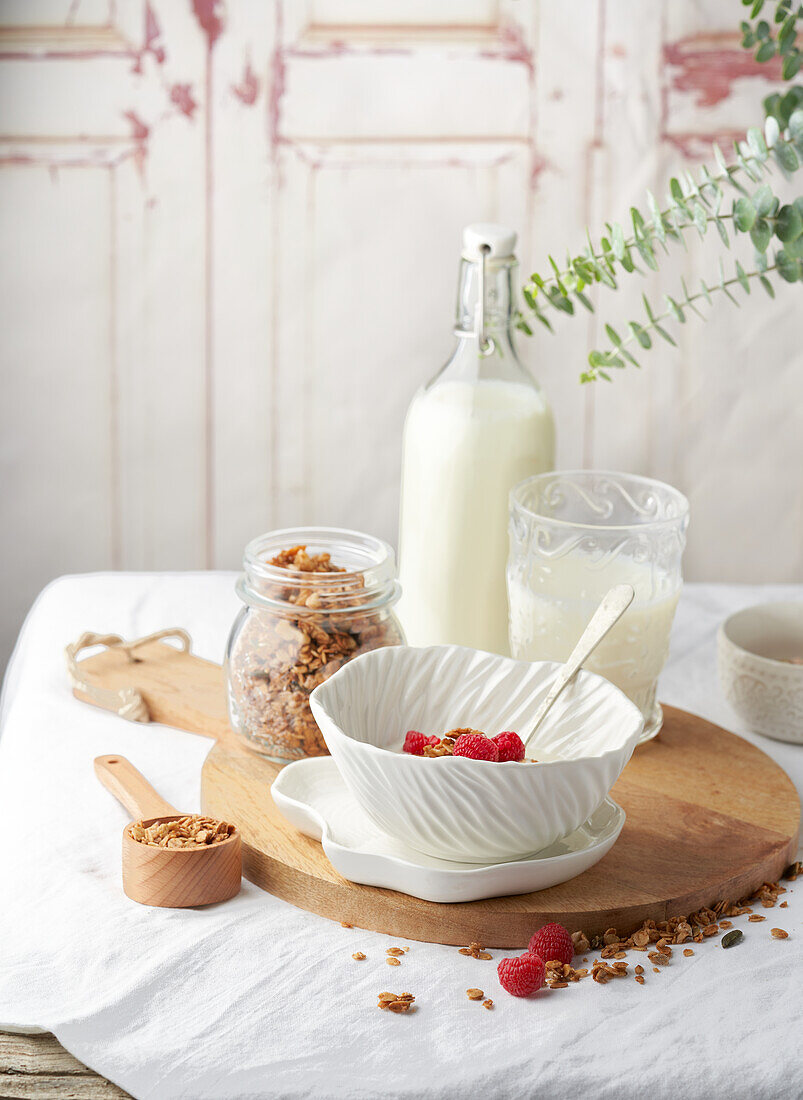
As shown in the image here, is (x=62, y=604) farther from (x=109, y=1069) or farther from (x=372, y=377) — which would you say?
(x=109, y=1069)

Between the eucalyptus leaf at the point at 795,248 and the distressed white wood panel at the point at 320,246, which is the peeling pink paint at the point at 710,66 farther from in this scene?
the eucalyptus leaf at the point at 795,248

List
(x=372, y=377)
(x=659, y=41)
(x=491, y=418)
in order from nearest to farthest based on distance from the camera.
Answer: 1. (x=491, y=418)
2. (x=659, y=41)
3. (x=372, y=377)

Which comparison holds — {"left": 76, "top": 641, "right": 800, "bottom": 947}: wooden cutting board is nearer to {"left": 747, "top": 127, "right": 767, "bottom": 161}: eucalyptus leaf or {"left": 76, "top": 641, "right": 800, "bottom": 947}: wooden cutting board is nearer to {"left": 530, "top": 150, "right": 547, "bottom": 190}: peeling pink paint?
{"left": 747, "top": 127, "right": 767, "bottom": 161}: eucalyptus leaf

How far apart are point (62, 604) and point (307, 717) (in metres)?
0.47

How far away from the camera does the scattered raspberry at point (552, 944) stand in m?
0.65

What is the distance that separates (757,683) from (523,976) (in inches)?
16.9

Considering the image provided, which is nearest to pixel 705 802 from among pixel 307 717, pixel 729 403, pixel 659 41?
pixel 307 717

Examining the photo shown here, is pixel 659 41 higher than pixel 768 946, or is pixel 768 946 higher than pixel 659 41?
pixel 659 41

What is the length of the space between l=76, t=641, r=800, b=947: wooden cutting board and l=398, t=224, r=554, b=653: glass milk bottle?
0.64 ft

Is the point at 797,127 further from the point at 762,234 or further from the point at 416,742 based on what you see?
the point at 416,742

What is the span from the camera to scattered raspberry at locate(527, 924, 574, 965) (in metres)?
0.65

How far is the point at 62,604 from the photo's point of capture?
1217 millimetres

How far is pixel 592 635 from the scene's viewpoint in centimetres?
82

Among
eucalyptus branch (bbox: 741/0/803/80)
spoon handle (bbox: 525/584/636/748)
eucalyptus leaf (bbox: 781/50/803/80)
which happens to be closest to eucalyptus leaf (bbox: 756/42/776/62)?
eucalyptus branch (bbox: 741/0/803/80)
